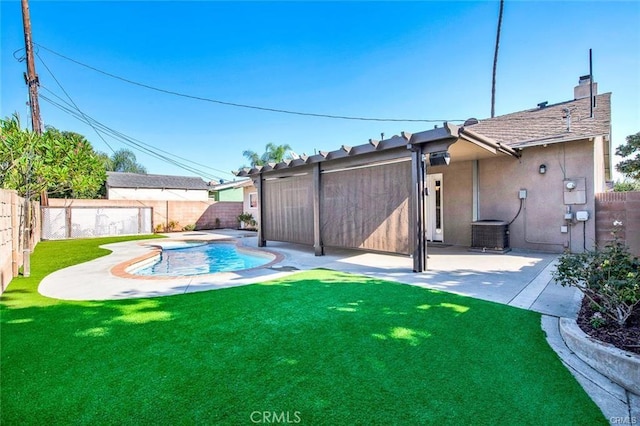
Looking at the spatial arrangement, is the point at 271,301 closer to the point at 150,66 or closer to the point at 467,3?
the point at 467,3

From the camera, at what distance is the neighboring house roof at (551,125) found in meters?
9.02

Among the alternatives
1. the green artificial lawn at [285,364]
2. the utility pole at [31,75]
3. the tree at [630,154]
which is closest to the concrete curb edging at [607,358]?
the green artificial lawn at [285,364]

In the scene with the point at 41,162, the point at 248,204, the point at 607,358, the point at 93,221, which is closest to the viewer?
the point at 607,358

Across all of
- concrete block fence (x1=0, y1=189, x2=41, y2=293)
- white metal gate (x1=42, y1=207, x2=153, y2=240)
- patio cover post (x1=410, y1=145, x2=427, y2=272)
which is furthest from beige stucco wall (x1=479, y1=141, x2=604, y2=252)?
white metal gate (x1=42, y1=207, x2=153, y2=240)

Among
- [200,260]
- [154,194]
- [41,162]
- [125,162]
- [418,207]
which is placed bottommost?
[200,260]

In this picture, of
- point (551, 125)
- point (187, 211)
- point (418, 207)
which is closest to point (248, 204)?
point (187, 211)

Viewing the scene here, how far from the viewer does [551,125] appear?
→ 410 inches

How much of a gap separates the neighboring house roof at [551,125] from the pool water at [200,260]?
29.3 feet

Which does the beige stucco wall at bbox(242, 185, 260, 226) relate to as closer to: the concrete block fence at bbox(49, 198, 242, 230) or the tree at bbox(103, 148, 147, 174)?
the concrete block fence at bbox(49, 198, 242, 230)

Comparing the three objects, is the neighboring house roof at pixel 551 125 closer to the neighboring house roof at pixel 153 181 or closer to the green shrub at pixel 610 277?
the green shrub at pixel 610 277

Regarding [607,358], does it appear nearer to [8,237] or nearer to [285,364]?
[285,364]

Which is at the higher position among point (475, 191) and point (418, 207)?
point (475, 191)

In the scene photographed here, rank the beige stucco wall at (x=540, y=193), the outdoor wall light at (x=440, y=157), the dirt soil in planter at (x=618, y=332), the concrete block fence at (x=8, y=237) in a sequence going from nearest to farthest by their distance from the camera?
the dirt soil in planter at (x=618, y=332), the concrete block fence at (x=8, y=237), the outdoor wall light at (x=440, y=157), the beige stucco wall at (x=540, y=193)

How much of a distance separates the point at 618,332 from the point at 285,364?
3577 millimetres
